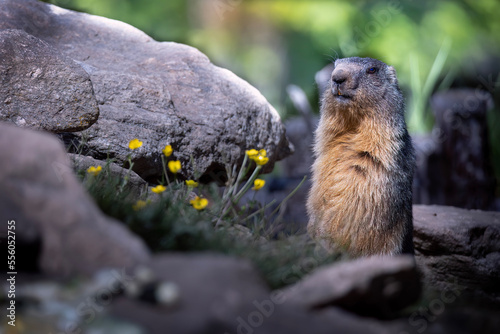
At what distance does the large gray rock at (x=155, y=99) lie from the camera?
183 inches

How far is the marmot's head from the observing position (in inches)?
187

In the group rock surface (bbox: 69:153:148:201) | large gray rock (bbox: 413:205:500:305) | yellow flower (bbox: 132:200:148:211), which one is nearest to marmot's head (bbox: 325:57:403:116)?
large gray rock (bbox: 413:205:500:305)

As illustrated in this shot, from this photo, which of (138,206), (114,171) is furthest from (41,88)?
(138,206)

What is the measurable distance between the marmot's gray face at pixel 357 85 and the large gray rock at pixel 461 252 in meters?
1.68

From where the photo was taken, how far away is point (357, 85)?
188 inches

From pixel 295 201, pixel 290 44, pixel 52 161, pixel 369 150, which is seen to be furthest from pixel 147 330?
pixel 290 44

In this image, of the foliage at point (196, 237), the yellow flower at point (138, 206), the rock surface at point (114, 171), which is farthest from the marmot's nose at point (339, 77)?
the yellow flower at point (138, 206)

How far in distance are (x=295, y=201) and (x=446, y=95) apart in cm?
355

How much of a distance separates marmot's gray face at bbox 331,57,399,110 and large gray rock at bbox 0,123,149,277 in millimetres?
2901

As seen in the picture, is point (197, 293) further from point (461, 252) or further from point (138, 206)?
point (461, 252)

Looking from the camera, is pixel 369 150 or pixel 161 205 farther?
pixel 369 150

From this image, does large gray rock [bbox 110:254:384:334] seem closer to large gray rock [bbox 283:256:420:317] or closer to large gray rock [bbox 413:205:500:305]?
large gray rock [bbox 283:256:420:317]

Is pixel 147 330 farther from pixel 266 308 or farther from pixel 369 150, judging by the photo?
pixel 369 150

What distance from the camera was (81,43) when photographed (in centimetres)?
536
